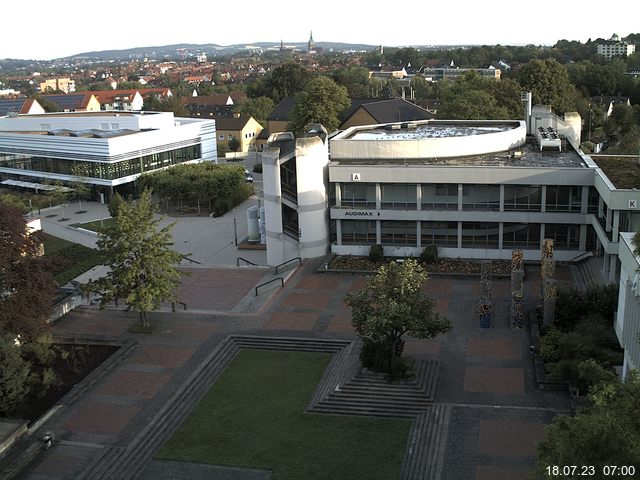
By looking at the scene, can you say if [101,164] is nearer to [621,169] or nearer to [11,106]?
[621,169]

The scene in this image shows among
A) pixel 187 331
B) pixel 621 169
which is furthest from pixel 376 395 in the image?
pixel 621 169

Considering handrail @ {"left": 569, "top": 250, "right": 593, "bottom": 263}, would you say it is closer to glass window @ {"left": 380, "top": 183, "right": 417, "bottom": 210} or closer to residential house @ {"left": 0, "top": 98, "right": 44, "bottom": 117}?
glass window @ {"left": 380, "top": 183, "right": 417, "bottom": 210}

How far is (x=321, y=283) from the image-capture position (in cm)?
3691

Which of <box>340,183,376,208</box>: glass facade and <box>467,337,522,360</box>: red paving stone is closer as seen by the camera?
<box>467,337,522,360</box>: red paving stone

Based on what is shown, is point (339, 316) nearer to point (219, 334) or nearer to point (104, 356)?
point (219, 334)

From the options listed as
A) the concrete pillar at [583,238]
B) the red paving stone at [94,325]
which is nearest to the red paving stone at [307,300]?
the red paving stone at [94,325]

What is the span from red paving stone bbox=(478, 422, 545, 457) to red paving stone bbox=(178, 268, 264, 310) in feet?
50.9

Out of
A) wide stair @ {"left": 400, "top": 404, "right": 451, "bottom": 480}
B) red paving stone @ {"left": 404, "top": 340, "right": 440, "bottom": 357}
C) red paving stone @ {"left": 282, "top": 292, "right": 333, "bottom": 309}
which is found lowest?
wide stair @ {"left": 400, "top": 404, "right": 451, "bottom": 480}

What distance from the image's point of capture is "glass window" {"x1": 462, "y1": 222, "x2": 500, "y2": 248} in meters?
39.1

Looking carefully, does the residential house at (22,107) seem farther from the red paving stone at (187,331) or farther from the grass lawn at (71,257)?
the red paving stone at (187,331)

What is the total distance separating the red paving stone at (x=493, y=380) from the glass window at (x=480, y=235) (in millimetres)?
13827

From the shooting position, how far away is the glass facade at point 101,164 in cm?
6469

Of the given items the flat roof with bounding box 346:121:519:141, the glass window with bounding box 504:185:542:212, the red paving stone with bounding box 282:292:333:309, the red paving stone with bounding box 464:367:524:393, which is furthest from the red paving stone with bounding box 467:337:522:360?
the flat roof with bounding box 346:121:519:141

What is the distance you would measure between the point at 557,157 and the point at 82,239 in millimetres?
32882
